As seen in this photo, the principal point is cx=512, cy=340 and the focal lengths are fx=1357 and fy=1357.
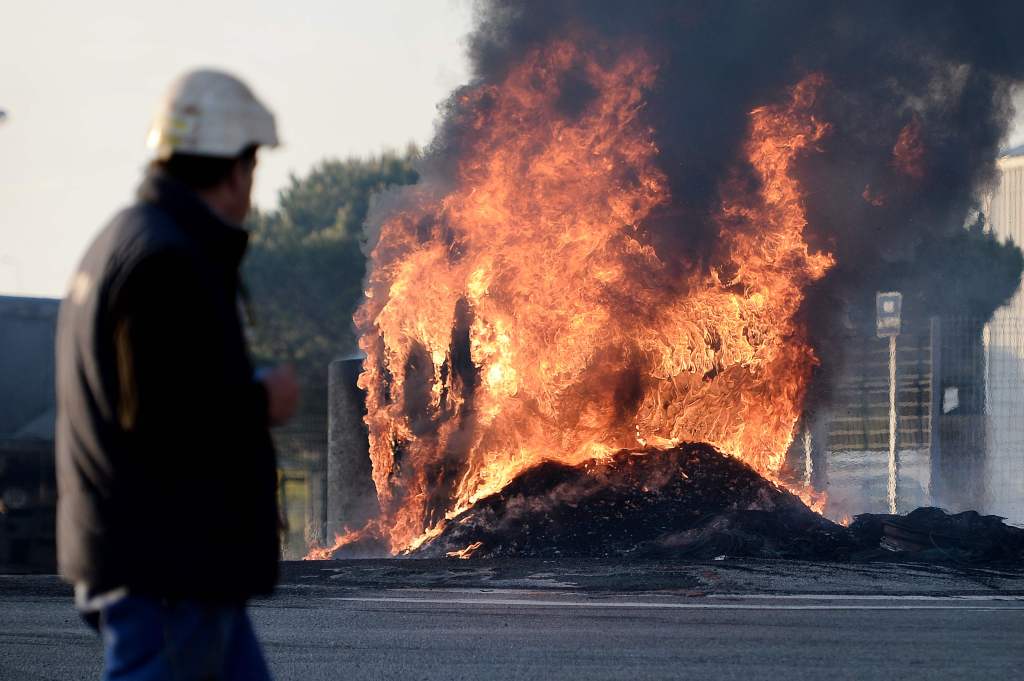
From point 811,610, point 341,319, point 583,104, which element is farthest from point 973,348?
point 341,319

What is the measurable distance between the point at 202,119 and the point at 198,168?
0.35 ft

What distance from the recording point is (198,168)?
291 cm

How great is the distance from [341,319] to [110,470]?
120ft

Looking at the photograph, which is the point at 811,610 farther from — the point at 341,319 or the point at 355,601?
the point at 341,319

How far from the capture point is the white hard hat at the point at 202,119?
287cm

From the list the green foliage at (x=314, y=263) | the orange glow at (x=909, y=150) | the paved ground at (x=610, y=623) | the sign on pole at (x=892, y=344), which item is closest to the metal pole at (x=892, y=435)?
the sign on pole at (x=892, y=344)

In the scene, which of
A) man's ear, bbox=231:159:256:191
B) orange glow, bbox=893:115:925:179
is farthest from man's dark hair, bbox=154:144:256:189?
orange glow, bbox=893:115:925:179

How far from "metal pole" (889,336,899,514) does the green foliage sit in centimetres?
1732

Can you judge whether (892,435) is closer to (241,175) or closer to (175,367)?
(241,175)

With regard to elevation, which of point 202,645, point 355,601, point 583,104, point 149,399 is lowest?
point 355,601

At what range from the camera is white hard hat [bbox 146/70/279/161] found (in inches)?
113

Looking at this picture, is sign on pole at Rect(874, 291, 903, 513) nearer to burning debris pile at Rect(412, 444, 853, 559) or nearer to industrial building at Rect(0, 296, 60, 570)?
burning debris pile at Rect(412, 444, 853, 559)

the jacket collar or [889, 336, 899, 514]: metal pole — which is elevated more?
the jacket collar

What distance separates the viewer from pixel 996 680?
21.4ft
